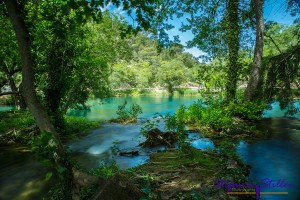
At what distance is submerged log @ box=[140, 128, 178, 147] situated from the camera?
35.3 feet

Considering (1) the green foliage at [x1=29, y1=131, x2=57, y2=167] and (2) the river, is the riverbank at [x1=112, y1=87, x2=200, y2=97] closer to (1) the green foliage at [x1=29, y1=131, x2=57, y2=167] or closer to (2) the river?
(2) the river

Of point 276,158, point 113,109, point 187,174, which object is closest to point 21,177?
point 187,174

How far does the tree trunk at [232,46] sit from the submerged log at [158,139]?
7.47 meters

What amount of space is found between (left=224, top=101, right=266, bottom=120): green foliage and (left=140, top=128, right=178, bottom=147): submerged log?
5.64m

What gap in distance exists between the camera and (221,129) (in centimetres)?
1314

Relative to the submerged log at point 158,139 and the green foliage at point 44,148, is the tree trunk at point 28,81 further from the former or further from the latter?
the submerged log at point 158,139

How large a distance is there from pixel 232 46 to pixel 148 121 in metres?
8.90

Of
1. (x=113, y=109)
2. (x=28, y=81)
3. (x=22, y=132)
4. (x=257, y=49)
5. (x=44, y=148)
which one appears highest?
(x=257, y=49)

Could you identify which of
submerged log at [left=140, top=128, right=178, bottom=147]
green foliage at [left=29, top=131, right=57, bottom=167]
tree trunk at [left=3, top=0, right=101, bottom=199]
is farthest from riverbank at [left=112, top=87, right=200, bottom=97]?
green foliage at [left=29, top=131, right=57, bottom=167]

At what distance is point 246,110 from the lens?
14.8 meters

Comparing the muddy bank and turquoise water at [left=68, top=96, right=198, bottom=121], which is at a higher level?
the muddy bank

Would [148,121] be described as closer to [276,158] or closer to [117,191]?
[276,158]

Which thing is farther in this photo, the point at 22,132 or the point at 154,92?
the point at 154,92

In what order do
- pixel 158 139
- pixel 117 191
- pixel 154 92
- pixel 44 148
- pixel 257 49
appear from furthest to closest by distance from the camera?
pixel 154 92, pixel 257 49, pixel 158 139, pixel 117 191, pixel 44 148
